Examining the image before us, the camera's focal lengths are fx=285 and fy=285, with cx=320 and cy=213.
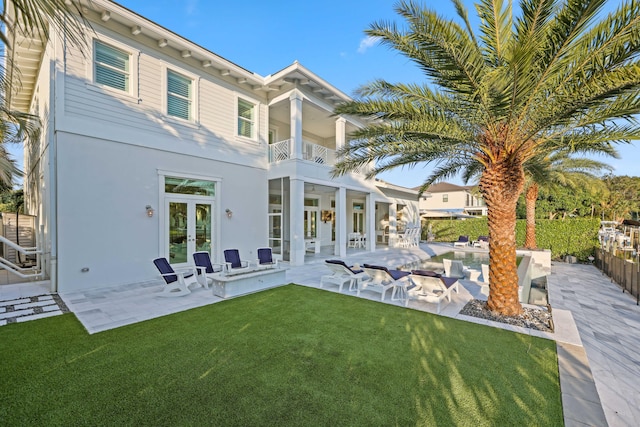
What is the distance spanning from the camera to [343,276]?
8547 mm

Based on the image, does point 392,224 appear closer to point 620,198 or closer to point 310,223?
point 310,223

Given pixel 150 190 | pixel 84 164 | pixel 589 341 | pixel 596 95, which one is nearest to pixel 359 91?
pixel 596 95

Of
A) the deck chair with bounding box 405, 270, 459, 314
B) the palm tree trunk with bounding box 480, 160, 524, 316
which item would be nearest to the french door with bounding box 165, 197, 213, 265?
the deck chair with bounding box 405, 270, 459, 314

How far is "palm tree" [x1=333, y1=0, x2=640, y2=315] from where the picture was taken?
4281 mm

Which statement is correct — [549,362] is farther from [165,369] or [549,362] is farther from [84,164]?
[84,164]

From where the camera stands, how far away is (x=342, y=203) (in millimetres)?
14602

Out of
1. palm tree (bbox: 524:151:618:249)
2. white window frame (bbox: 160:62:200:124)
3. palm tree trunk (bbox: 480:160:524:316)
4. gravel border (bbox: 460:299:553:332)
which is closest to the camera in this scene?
gravel border (bbox: 460:299:553:332)

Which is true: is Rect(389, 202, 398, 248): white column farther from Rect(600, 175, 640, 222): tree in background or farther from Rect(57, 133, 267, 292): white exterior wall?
Rect(600, 175, 640, 222): tree in background

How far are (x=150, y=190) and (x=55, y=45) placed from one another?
175 inches

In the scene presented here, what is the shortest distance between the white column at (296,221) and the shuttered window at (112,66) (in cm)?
664

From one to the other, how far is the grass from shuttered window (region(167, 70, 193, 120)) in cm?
733

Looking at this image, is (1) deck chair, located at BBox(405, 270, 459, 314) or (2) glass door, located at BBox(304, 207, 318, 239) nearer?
(1) deck chair, located at BBox(405, 270, 459, 314)

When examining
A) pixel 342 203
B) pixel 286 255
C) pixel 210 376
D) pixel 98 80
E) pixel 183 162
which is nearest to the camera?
pixel 210 376

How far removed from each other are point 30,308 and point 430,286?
9.44 meters
